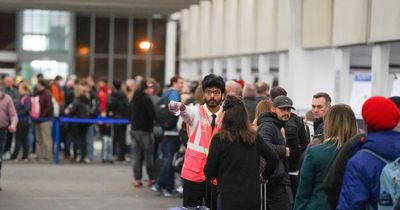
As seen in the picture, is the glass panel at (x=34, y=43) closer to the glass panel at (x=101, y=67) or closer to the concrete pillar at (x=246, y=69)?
the glass panel at (x=101, y=67)

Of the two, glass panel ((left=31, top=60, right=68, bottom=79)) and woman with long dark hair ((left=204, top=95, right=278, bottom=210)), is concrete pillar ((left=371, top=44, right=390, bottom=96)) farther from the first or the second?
glass panel ((left=31, top=60, right=68, bottom=79))

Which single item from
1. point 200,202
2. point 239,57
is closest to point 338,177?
point 200,202

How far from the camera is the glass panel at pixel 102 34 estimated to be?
1684 inches

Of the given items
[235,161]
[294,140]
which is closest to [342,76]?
[294,140]

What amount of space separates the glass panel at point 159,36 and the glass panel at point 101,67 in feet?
7.35

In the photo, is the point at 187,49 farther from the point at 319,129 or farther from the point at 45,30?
the point at 319,129

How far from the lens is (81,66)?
43.0 m

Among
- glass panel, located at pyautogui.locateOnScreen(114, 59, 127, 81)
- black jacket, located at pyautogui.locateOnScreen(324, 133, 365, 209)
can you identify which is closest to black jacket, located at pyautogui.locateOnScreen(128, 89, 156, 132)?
black jacket, located at pyautogui.locateOnScreen(324, 133, 365, 209)

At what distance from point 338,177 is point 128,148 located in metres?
17.3

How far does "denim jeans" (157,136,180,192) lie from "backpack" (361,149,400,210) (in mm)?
9567

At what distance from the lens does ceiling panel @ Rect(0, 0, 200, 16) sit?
106ft

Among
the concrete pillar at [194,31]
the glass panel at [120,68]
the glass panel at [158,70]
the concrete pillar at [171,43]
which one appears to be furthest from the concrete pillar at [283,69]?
the glass panel at [120,68]

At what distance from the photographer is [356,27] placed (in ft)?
55.2

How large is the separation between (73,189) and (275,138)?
820cm
